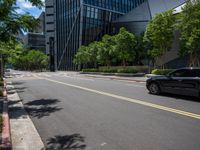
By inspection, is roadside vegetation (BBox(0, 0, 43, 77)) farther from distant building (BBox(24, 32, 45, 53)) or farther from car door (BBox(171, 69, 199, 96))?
distant building (BBox(24, 32, 45, 53))

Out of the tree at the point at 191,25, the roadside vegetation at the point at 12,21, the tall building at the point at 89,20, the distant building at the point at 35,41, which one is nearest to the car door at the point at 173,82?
the roadside vegetation at the point at 12,21

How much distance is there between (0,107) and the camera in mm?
10555

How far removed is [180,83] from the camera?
39.9 feet

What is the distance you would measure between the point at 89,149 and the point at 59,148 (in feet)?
2.32

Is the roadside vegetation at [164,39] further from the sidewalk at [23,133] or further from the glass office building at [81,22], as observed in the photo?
the glass office building at [81,22]

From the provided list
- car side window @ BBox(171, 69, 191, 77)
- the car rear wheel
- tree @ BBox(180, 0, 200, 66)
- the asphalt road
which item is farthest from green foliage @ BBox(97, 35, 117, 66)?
the asphalt road

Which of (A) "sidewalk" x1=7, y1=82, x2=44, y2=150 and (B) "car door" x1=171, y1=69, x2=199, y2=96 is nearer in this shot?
(A) "sidewalk" x1=7, y1=82, x2=44, y2=150

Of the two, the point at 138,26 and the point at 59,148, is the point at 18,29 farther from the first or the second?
the point at 138,26

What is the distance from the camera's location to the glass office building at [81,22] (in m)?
Result: 72.8

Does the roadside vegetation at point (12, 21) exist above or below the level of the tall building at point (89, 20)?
below

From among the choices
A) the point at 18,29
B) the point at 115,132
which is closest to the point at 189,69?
the point at 115,132

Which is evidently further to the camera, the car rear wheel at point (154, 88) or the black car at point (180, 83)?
the car rear wheel at point (154, 88)

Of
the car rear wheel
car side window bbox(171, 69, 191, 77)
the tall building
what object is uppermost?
the tall building

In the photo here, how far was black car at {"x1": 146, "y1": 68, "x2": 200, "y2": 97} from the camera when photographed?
37.8ft
